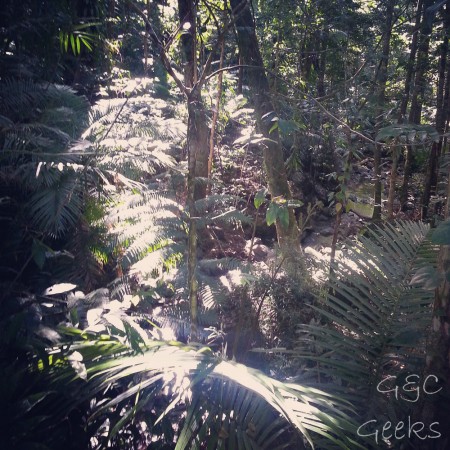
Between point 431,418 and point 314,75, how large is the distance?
18.3 feet

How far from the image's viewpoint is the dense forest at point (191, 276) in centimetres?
156

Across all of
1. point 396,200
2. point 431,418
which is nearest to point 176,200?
point 431,418

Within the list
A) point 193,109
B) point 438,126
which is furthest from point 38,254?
point 438,126

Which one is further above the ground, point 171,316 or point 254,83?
point 254,83

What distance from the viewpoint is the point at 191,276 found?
221 centimetres

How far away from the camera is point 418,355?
6.05ft

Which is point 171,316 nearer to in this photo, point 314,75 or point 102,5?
point 102,5

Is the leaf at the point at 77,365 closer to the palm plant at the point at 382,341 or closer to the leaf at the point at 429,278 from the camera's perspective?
the palm plant at the point at 382,341

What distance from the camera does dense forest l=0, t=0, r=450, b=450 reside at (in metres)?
1.56

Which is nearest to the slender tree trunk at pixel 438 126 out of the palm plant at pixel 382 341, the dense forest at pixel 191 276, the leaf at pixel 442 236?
the dense forest at pixel 191 276

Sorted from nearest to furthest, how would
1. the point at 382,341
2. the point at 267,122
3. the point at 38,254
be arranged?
the point at 382,341 → the point at 38,254 → the point at 267,122

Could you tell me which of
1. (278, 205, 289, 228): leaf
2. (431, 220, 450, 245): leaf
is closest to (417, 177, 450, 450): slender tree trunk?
(431, 220, 450, 245): leaf

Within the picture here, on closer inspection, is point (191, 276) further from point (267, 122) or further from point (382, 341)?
point (267, 122)

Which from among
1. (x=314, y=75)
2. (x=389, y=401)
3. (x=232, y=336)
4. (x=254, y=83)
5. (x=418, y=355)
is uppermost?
(x=314, y=75)
